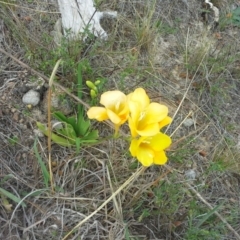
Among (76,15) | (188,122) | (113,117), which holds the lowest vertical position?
(188,122)

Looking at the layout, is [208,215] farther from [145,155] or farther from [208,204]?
[145,155]

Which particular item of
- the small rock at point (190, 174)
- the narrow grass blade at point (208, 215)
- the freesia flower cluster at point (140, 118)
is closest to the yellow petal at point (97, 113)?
the freesia flower cluster at point (140, 118)

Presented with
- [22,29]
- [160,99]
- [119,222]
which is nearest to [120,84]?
[160,99]

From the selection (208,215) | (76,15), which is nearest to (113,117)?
(208,215)

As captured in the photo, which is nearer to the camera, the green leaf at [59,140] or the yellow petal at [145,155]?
the yellow petal at [145,155]

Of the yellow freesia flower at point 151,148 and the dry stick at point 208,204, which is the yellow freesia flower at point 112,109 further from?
the dry stick at point 208,204

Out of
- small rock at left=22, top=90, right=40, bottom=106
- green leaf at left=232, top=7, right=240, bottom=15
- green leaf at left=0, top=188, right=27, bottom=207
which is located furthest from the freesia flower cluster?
green leaf at left=232, top=7, right=240, bottom=15
